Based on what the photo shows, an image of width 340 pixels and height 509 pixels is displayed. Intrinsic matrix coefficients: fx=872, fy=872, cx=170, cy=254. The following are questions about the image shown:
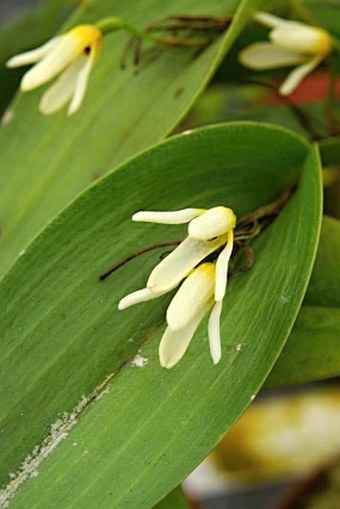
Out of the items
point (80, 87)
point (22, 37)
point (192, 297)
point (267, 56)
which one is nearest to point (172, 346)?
point (192, 297)

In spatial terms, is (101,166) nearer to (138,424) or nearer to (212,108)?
(138,424)

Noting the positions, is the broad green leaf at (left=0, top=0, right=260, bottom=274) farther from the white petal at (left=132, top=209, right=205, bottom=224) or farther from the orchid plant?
the white petal at (left=132, top=209, right=205, bottom=224)

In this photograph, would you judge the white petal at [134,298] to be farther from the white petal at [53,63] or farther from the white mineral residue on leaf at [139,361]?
the white petal at [53,63]

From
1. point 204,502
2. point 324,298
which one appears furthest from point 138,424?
point 204,502

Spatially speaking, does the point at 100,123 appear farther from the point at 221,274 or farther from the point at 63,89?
the point at 221,274

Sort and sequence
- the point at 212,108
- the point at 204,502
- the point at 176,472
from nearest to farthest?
the point at 176,472
the point at 212,108
the point at 204,502

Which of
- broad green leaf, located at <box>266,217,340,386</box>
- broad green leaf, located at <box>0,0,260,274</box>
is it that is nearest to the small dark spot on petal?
broad green leaf, located at <box>0,0,260,274</box>
